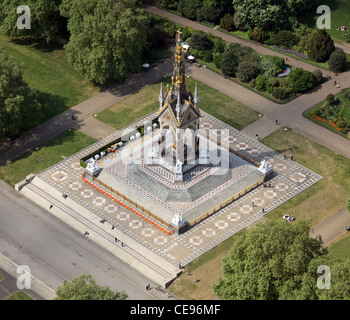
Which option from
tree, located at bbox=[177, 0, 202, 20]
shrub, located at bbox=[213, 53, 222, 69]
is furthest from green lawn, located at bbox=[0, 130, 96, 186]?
tree, located at bbox=[177, 0, 202, 20]

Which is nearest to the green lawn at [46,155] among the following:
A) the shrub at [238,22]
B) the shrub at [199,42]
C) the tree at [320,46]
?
the shrub at [199,42]

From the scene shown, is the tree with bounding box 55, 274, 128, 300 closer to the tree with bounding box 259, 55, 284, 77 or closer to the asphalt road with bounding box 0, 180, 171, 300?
the asphalt road with bounding box 0, 180, 171, 300

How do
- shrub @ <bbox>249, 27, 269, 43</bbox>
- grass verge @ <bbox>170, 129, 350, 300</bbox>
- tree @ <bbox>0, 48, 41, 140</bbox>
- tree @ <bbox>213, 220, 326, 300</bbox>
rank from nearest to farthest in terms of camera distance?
tree @ <bbox>213, 220, 326, 300</bbox>
grass verge @ <bbox>170, 129, 350, 300</bbox>
tree @ <bbox>0, 48, 41, 140</bbox>
shrub @ <bbox>249, 27, 269, 43</bbox>

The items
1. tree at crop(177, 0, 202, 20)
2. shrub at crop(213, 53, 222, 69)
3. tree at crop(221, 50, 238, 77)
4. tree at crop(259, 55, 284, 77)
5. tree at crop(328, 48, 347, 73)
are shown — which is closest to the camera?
tree at crop(259, 55, 284, 77)

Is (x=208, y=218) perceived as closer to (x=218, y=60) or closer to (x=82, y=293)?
(x=82, y=293)

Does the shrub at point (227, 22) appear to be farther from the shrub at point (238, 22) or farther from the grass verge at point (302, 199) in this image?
the grass verge at point (302, 199)

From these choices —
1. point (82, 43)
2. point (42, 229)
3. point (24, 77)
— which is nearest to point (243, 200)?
point (42, 229)
